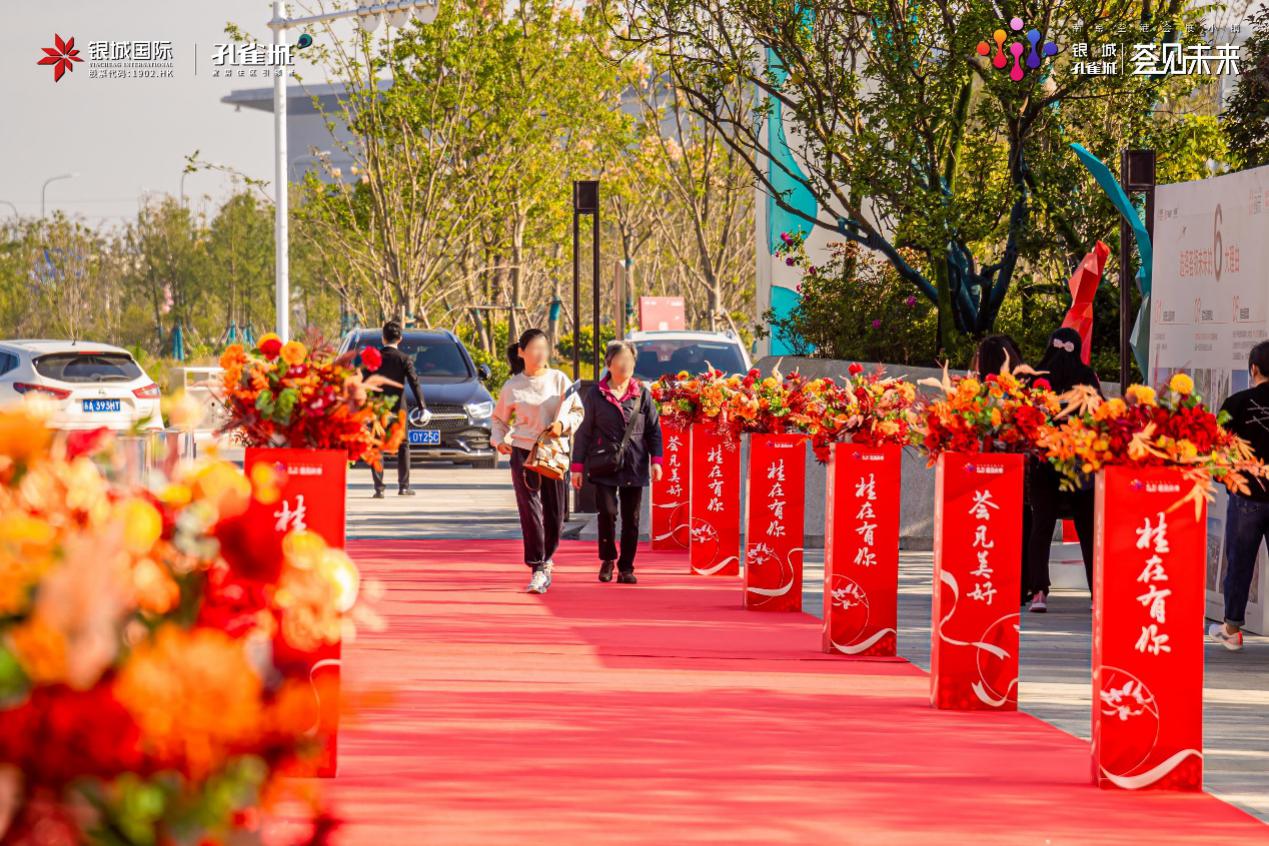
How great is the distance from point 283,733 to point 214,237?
57.5 metres

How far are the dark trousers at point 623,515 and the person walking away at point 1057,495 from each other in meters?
2.85

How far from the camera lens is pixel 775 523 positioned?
1202 cm

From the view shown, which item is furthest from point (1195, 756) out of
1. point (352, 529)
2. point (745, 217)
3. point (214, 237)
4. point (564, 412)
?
point (214, 237)

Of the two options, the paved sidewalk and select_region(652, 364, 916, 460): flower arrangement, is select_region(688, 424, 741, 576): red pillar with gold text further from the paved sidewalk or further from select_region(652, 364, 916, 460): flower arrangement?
the paved sidewalk

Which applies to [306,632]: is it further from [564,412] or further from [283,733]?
[564,412]

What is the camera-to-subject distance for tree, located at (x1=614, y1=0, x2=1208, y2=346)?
18062mm

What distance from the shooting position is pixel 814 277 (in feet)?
72.2

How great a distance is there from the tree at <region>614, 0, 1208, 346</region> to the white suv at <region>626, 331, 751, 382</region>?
2.34m

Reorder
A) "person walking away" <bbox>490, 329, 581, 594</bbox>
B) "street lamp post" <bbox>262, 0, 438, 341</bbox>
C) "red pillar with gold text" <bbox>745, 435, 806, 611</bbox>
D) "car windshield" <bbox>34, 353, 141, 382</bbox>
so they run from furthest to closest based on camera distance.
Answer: "street lamp post" <bbox>262, 0, 438, 341</bbox>
"car windshield" <bbox>34, 353, 141, 382</bbox>
"person walking away" <bbox>490, 329, 581, 594</bbox>
"red pillar with gold text" <bbox>745, 435, 806, 611</bbox>

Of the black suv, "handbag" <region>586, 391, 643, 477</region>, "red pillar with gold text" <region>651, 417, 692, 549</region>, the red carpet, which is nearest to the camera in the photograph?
the red carpet

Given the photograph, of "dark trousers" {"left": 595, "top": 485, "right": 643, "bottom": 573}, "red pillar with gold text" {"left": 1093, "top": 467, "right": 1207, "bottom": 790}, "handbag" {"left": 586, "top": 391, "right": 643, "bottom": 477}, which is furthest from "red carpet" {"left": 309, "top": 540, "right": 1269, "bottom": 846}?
"dark trousers" {"left": 595, "top": 485, "right": 643, "bottom": 573}

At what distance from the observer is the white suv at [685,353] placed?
70.2ft

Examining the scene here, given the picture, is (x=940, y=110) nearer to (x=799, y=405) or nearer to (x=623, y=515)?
(x=623, y=515)

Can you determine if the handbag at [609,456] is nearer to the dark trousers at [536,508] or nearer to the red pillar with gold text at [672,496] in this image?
the dark trousers at [536,508]
